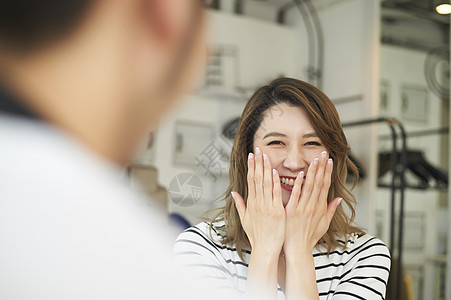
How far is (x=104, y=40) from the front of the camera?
328 millimetres

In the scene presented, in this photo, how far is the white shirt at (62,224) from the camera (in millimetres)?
302

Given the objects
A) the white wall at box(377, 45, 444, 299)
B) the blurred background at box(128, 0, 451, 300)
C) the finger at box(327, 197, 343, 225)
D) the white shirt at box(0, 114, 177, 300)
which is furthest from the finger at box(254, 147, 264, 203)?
the white wall at box(377, 45, 444, 299)

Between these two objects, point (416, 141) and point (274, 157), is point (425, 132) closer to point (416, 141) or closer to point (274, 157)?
point (416, 141)

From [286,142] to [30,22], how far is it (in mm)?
447

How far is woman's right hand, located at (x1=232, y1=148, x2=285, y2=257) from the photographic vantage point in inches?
26.1

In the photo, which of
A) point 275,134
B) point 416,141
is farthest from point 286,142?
point 416,141

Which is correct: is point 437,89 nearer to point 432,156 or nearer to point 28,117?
point 432,156

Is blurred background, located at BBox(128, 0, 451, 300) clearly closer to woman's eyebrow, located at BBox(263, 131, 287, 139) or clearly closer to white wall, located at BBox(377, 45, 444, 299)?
white wall, located at BBox(377, 45, 444, 299)

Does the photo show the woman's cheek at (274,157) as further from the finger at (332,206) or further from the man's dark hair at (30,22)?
the man's dark hair at (30,22)

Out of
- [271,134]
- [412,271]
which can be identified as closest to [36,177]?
[271,134]

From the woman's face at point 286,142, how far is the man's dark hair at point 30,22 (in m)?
0.42

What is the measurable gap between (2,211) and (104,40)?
12 centimetres

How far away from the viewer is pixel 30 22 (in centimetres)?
29

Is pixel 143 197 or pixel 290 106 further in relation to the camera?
pixel 290 106
